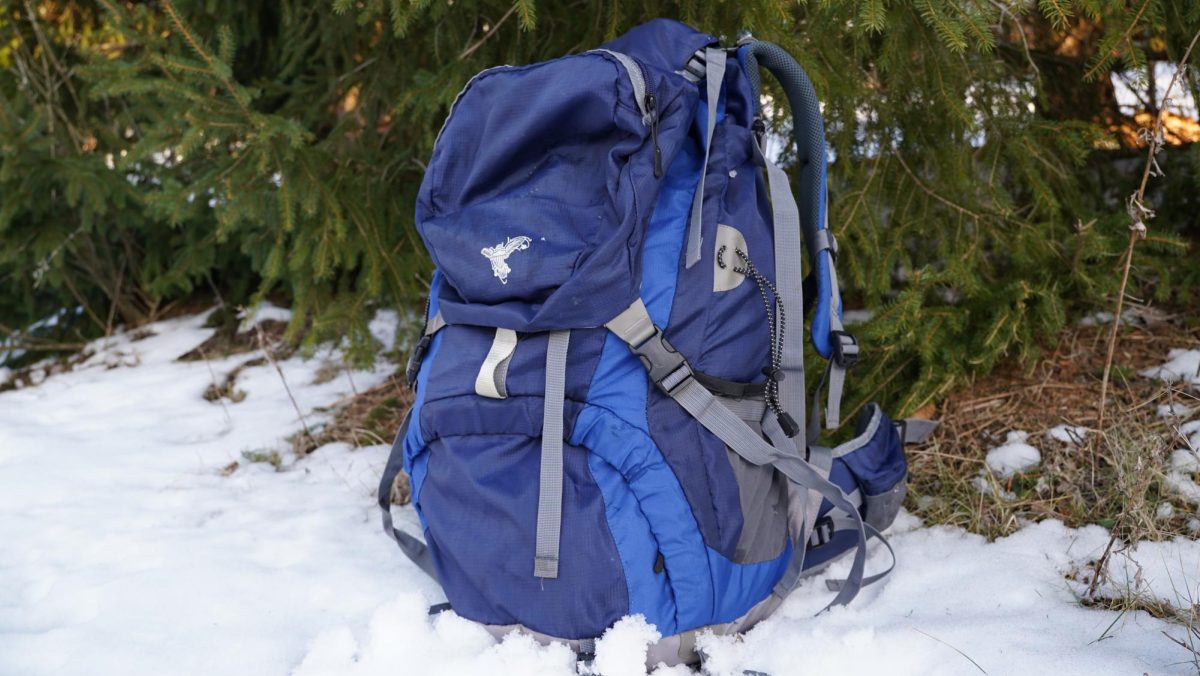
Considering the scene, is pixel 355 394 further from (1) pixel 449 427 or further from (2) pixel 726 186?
(2) pixel 726 186

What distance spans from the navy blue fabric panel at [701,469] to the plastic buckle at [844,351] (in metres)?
0.42

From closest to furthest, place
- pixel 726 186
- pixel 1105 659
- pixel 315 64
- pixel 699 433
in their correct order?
pixel 1105 659 < pixel 699 433 < pixel 726 186 < pixel 315 64

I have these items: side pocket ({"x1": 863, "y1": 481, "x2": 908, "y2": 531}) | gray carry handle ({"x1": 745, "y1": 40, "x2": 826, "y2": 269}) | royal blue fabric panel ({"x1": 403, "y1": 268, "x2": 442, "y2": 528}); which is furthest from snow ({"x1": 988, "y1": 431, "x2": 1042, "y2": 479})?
royal blue fabric panel ({"x1": 403, "y1": 268, "x2": 442, "y2": 528})

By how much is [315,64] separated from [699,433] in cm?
258

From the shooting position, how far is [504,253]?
5.84 feet

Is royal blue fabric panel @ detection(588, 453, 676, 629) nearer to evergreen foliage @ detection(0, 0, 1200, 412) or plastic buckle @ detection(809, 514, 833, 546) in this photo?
plastic buckle @ detection(809, 514, 833, 546)

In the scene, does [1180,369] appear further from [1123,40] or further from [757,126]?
[757,126]

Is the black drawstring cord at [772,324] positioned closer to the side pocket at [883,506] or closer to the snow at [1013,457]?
the side pocket at [883,506]

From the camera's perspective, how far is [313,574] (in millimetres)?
2156

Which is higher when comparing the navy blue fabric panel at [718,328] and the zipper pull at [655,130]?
the zipper pull at [655,130]

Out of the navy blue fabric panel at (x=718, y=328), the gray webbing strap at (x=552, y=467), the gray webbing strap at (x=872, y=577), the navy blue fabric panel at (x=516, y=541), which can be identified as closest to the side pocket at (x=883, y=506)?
the gray webbing strap at (x=872, y=577)

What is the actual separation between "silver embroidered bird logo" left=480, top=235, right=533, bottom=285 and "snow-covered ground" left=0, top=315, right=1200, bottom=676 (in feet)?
2.54

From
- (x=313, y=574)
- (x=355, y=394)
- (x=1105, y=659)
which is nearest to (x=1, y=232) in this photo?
(x=355, y=394)

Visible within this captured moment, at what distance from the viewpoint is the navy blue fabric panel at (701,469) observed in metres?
1.71
